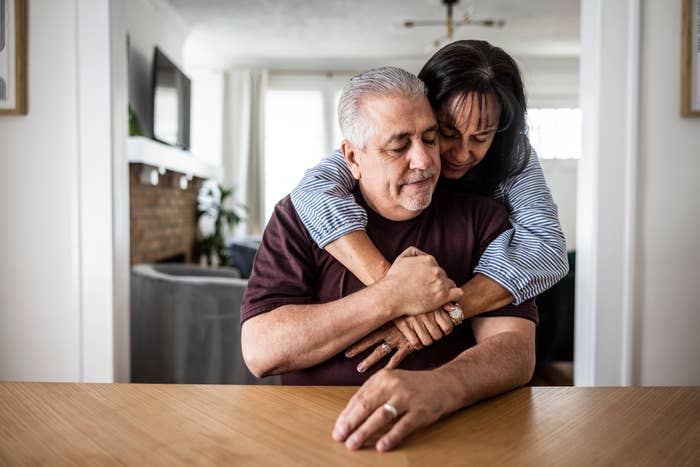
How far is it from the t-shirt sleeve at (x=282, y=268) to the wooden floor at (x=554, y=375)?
97.0 inches

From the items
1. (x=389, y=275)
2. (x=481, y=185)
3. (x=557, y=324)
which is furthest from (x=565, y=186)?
(x=389, y=275)

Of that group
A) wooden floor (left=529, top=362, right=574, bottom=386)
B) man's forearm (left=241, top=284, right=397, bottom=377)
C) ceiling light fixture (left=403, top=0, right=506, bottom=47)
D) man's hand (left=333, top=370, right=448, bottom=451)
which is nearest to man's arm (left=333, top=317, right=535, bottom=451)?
man's hand (left=333, top=370, right=448, bottom=451)

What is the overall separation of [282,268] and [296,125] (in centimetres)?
698

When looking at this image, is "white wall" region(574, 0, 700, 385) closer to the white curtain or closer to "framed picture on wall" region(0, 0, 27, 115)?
"framed picture on wall" region(0, 0, 27, 115)

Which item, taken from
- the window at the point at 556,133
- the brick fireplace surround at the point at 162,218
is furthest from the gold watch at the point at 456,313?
the window at the point at 556,133

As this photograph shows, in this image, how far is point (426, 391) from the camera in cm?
97

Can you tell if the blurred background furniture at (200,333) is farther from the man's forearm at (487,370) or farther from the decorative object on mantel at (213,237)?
the decorative object on mantel at (213,237)

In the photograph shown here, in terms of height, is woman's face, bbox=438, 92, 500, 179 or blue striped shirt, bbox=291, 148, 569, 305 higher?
woman's face, bbox=438, 92, 500, 179

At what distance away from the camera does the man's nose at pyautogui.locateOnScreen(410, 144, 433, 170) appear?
135cm

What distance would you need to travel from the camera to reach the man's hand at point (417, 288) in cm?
124

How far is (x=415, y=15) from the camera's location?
570 cm

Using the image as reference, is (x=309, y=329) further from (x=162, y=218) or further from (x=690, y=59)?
(x=162, y=218)

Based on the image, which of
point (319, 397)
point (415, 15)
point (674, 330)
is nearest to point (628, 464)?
point (319, 397)

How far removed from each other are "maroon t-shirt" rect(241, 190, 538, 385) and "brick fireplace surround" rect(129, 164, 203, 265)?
9.70 feet
